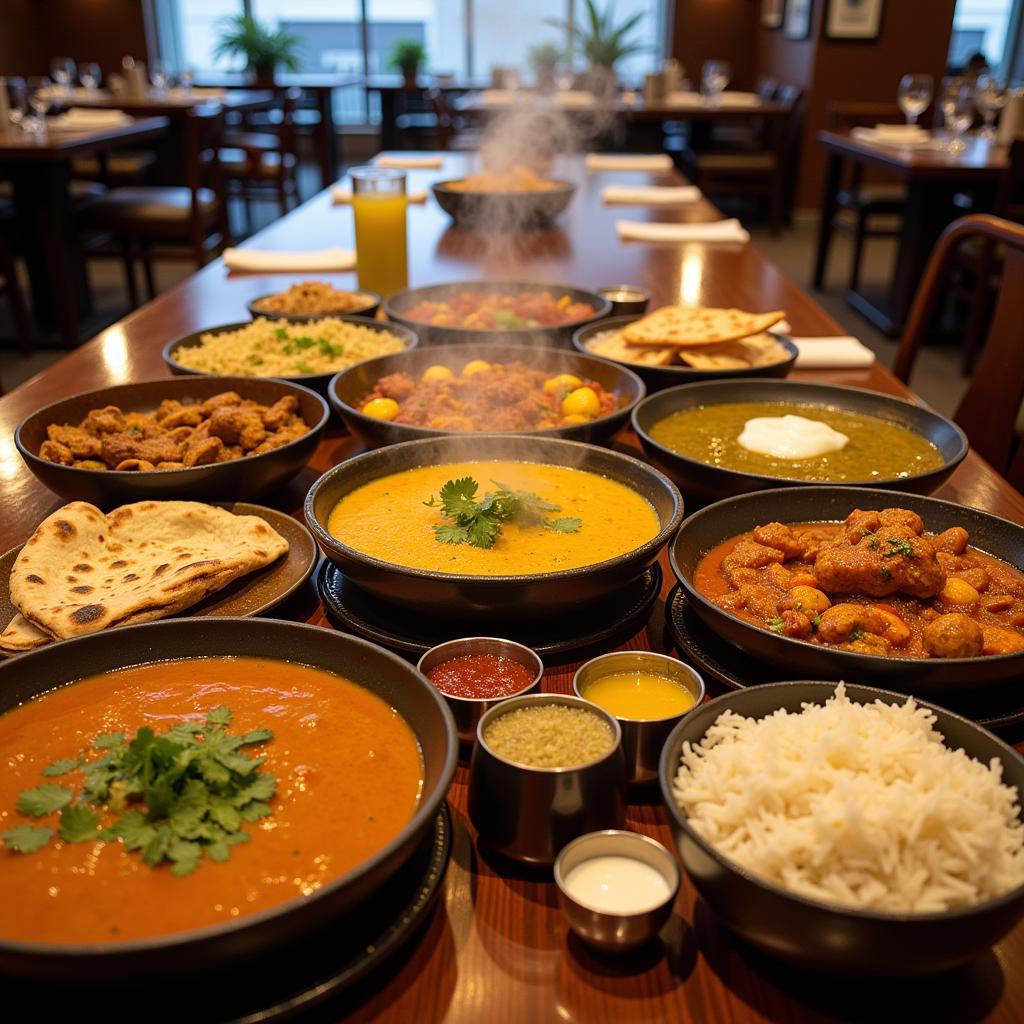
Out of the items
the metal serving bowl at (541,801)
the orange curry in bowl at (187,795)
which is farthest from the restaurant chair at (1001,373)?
the orange curry in bowl at (187,795)

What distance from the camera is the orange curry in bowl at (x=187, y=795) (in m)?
0.83

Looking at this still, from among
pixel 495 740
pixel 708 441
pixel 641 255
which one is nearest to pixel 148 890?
pixel 495 740

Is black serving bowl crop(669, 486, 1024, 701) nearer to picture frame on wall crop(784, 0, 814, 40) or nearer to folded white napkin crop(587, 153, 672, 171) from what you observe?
folded white napkin crop(587, 153, 672, 171)

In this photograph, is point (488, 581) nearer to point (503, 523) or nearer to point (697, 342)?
point (503, 523)

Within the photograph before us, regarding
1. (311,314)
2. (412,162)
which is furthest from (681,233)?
(412,162)

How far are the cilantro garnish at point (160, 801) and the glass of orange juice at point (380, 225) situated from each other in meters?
2.15

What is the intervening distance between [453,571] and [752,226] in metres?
10.1

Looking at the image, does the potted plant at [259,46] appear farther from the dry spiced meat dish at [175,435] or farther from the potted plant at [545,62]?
the dry spiced meat dish at [175,435]

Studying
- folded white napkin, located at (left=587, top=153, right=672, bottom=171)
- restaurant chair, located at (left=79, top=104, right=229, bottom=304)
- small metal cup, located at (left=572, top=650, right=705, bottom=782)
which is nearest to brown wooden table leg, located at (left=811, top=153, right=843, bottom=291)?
folded white napkin, located at (left=587, top=153, right=672, bottom=171)

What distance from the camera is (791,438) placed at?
5.92 feet

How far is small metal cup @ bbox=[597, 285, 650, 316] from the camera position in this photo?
267 centimetres

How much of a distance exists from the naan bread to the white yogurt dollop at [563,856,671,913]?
4.77 feet

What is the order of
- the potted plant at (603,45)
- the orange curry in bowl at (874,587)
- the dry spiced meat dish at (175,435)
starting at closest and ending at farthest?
the orange curry in bowl at (874,587) → the dry spiced meat dish at (175,435) → the potted plant at (603,45)

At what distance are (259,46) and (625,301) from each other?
10.1m
